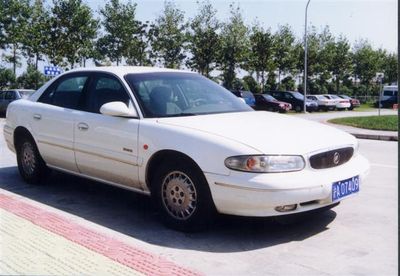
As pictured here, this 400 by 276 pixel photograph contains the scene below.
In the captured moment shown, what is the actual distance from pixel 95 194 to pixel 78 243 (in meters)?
2.14

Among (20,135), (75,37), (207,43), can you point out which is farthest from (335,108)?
(20,135)

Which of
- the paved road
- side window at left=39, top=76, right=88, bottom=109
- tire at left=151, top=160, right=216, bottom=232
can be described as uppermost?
side window at left=39, top=76, right=88, bottom=109

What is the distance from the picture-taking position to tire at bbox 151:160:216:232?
4.19 metres

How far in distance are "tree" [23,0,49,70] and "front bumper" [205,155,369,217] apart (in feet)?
89.5

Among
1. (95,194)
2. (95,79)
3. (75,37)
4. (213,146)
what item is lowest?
(95,194)

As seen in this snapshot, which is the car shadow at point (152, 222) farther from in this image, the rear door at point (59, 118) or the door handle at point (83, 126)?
the door handle at point (83, 126)

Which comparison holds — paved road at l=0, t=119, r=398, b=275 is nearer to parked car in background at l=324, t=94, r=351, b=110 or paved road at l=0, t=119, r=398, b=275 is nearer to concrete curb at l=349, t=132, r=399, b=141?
concrete curb at l=349, t=132, r=399, b=141

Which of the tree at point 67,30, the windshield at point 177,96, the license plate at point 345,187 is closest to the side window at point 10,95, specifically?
the tree at point 67,30

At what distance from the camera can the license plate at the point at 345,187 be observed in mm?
4160

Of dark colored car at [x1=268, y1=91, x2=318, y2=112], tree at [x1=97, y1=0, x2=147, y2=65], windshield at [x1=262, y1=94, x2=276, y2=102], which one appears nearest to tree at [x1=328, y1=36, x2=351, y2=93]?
dark colored car at [x1=268, y1=91, x2=318, y2=112]

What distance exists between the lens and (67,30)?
28984mm

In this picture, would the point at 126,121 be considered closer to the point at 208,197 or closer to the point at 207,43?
the point at 208,197

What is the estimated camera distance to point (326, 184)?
4.07 metres

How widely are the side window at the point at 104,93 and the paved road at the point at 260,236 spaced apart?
3.69 ft
